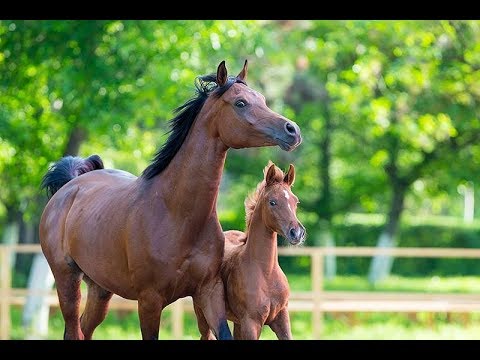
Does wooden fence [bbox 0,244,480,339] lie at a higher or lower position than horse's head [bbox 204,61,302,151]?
lower

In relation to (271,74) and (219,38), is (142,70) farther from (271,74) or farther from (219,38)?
(271,74)

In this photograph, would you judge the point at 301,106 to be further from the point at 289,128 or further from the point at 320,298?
the point at 289,128

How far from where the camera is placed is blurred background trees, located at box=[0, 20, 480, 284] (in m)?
12.3

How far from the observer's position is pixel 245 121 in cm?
418

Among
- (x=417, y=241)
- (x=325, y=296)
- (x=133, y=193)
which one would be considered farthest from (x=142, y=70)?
(x=417, y=241)

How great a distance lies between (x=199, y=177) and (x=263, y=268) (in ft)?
1.99

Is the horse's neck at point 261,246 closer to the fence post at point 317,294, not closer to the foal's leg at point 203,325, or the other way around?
the foal's leg at point 203,325

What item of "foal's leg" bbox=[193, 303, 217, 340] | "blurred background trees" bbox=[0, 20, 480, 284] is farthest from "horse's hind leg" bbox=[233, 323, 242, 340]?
"blurred background trees" bbox=[0, 20, 480, 284]

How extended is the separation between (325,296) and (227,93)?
8.34m

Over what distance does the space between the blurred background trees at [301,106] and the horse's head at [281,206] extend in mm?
2160

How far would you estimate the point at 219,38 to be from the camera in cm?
1249

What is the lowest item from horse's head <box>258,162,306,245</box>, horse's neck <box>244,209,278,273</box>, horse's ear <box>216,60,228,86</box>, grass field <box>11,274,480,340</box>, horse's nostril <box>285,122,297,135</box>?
grass field <box>11,274,480,340</box>

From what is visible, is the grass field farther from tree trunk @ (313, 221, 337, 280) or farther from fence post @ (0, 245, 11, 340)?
tree trunk @ (313, 221, 337, 280)
